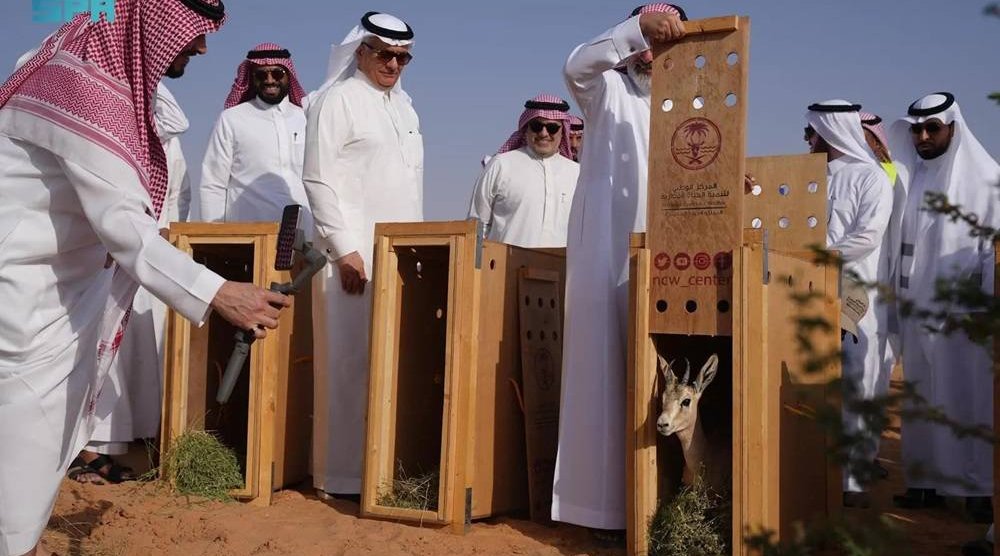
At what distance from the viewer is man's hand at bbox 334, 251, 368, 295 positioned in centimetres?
536

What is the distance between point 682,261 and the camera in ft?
13.0

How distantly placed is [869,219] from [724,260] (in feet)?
9.20

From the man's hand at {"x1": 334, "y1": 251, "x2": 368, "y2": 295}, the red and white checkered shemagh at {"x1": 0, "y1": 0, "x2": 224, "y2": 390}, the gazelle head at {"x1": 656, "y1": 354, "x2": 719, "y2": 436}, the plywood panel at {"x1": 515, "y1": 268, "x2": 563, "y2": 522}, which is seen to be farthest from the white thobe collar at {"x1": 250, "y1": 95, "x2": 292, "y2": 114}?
the gazelle head at {"x1": 656, "y1": 354, "x2": 719, "y2": 436}

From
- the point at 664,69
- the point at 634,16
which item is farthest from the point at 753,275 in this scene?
the point at 634,16

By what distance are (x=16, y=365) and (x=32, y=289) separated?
0.83ft

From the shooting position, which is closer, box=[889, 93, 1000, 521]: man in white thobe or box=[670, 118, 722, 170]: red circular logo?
box=[670, 118, 722, 170]: red circular logo

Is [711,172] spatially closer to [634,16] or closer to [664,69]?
[664,69]

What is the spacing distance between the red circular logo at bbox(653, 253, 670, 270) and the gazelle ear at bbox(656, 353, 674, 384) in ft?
1.20

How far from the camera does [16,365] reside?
10.6 feet

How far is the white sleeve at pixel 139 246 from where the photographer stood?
3.14m

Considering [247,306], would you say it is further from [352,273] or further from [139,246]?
[352,273]

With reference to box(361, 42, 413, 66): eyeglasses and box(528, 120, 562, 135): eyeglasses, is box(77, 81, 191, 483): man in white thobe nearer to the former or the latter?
box(361, 42, 413, 66): eyeglasses

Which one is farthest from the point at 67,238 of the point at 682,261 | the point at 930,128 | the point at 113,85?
the point at 930,128

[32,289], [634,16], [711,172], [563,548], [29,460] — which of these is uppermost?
[634,16]
